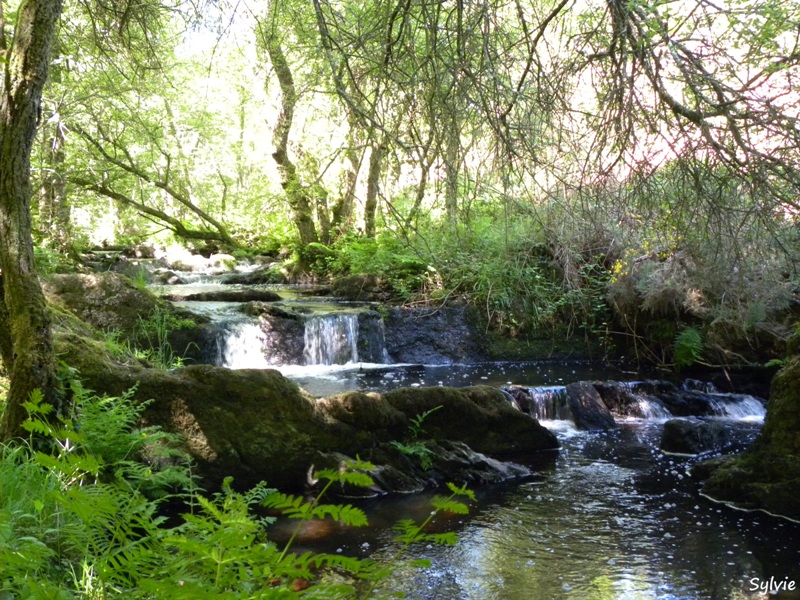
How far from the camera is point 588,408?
936 cm

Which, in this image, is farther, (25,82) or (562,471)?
(562,471)

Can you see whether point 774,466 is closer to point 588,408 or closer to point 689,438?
point 689,438

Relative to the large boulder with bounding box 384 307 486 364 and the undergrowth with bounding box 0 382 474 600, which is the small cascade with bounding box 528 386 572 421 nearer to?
the large boulder with bounding box 384 307 486 364

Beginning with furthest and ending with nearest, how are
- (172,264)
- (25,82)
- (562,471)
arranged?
(172,264) < (562,471) < (25,82)

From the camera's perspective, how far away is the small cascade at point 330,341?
11938 mm

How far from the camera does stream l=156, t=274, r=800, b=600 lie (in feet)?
15.1

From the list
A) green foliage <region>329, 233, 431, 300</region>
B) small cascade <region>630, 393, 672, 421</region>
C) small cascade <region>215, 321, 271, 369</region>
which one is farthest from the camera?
green foliage <region>329, 233, 431, 300</region>

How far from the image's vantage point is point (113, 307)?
9.88 meters

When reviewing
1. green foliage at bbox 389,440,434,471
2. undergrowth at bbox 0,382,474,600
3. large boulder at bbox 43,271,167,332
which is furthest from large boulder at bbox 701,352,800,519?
large boulder at bbox 43,271,167,332

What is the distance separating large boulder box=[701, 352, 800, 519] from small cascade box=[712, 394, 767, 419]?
349 cm

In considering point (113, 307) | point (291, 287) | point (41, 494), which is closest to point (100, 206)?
point (291, 287)

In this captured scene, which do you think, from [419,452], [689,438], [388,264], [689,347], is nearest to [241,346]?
[388,264]

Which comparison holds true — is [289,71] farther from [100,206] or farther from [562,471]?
[100,206]

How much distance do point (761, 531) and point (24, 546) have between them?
5.49 meters
